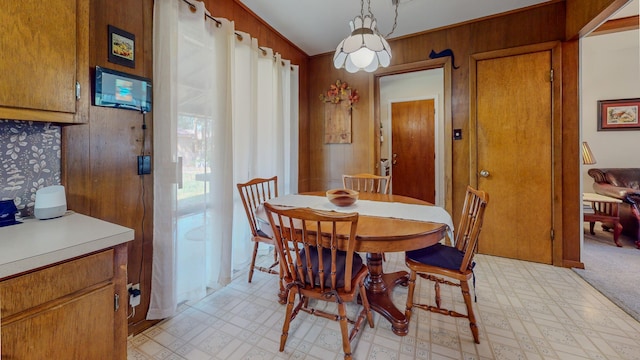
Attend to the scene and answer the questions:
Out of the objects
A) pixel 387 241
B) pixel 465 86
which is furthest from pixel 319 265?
pixel 465 86

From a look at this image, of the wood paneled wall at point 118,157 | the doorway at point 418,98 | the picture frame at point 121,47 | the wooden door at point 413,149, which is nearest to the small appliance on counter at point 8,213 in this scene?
the wood paneled wall at point 118,157

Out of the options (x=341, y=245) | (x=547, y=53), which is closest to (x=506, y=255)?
(x=547, y=53)

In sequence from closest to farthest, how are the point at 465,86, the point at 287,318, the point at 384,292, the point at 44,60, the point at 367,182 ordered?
the point at 44,60
the point at 287,318
the point at 384,292
the point at 465,86
the point at 367,182

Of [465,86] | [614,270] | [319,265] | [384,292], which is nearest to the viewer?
[319,265]

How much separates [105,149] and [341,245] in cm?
141

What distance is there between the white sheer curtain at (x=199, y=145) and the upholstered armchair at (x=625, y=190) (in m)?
4.20

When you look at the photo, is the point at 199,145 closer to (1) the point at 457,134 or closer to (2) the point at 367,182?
(2) the point at 367,182

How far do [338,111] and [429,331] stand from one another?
2673mm

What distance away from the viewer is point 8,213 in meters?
1.06

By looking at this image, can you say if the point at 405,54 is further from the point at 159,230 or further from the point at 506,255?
the point at 159,230

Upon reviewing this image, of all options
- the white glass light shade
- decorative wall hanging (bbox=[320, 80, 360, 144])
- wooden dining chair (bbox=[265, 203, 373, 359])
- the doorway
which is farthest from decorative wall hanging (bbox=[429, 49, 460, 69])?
wooden dining chair (bbox=[265, 203, 373, 359])

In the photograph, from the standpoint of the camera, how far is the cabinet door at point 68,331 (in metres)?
0.75

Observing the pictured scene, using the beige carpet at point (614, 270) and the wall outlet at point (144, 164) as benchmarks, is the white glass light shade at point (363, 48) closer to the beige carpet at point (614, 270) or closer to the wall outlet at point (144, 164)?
the wall outlet at point (144, 164)

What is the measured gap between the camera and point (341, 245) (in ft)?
4.18
